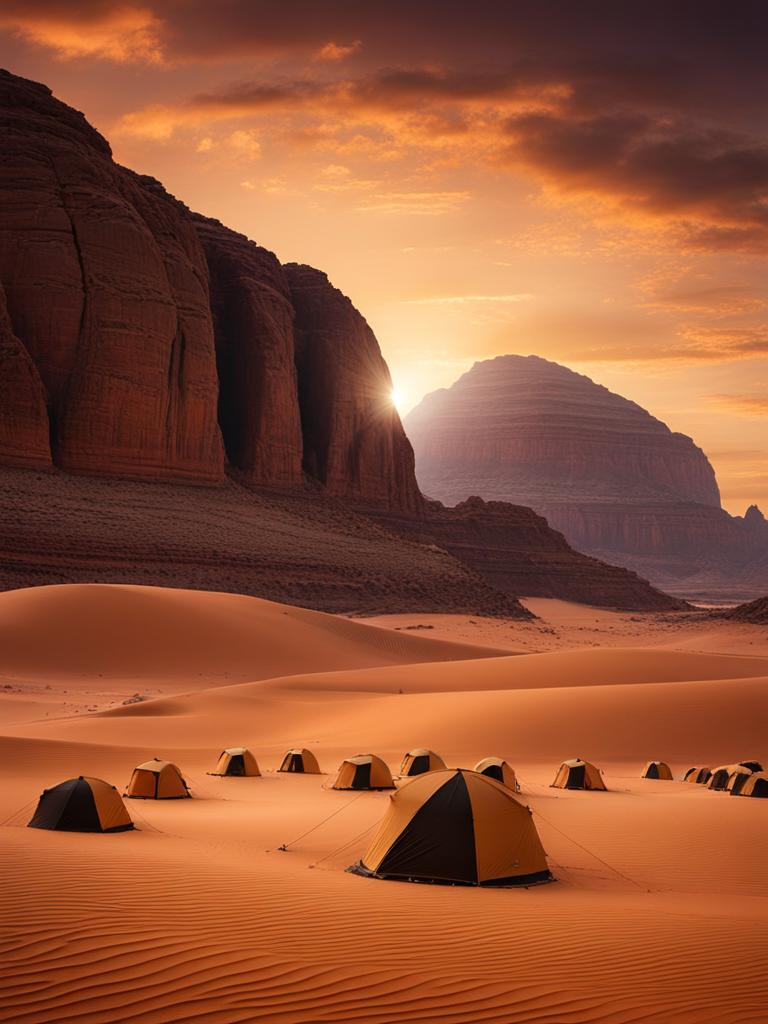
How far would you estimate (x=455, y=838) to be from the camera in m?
12.0

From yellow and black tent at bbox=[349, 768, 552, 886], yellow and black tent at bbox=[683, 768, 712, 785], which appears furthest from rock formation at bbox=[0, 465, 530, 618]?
yellow and black tent at bbox=[349, 768, 552, 886]

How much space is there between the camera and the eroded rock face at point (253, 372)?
3241 inches

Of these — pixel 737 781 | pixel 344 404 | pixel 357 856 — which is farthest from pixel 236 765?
pixel 344 404

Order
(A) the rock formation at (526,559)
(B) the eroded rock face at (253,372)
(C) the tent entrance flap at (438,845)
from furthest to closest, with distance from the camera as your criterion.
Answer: (A) the rock formation at (526,559)
(B) the eroded rock face at (253,372)
(C) the tent entrance flap at (438,845)

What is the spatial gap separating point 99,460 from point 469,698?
40.8 metres

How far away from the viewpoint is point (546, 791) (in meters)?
20.5

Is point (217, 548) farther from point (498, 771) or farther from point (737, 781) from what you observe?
point (737, 781)

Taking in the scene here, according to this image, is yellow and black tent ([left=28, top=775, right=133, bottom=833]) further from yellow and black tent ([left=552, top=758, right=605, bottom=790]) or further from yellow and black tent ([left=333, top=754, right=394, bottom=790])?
yellow and black tent ([left=552, top=758, right=605, bottom=790])

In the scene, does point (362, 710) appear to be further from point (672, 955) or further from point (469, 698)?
point (672, 955)

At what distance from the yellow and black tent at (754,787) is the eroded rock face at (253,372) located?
62966 mm

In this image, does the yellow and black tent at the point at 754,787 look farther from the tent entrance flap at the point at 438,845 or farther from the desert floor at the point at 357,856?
the tent entrance flap at the point at 438,845

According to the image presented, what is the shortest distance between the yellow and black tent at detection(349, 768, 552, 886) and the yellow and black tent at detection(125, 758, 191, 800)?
7556 millimetres

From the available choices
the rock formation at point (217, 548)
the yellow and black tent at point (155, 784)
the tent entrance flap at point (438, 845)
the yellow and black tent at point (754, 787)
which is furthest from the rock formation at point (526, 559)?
the tent entrance flap at point (438, 845)

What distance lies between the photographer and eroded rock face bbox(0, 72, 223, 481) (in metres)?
65.4
